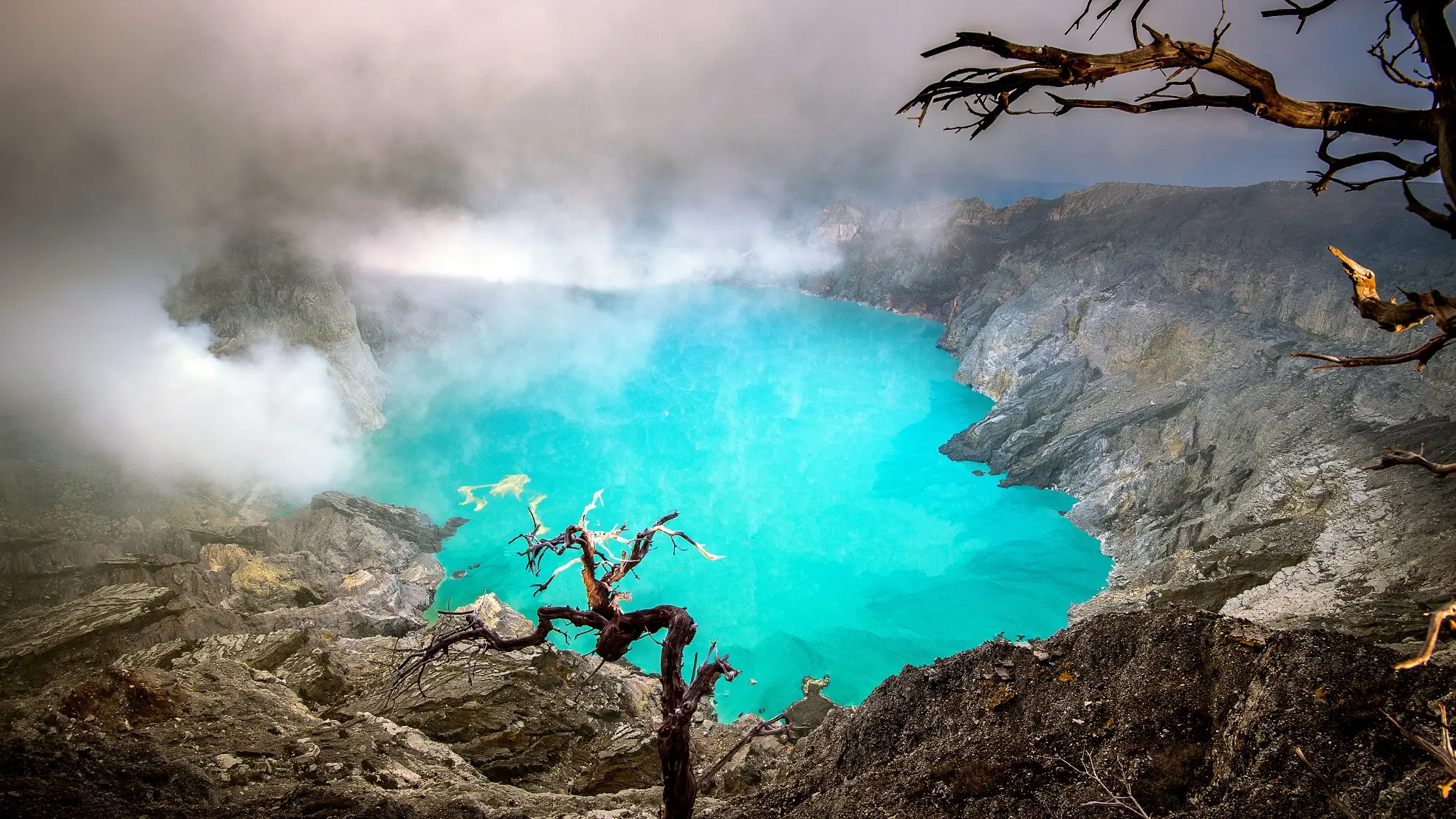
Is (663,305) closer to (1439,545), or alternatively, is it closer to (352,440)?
(352,440)

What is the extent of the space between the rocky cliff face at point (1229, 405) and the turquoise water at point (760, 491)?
268 cm

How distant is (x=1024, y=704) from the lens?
5.84 metres

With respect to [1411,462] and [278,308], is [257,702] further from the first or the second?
[278,308]

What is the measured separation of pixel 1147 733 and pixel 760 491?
76.3 feet

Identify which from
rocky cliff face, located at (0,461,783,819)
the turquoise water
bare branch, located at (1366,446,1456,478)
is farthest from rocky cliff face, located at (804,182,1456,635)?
rocky cliff face, located at (0,461,783,819)

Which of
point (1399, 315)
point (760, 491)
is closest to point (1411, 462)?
point (1399, 315)

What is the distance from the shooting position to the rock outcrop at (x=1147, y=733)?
12.5 feet

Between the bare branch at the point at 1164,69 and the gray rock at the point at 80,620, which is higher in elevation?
the gray rock at the point at 80,620

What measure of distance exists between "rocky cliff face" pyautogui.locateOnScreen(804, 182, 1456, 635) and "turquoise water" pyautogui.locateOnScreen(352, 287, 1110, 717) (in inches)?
106

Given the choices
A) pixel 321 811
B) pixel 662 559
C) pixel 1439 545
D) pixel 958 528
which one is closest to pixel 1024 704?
pixel 321 811

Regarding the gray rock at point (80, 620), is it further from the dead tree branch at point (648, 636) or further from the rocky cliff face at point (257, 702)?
the dead tree branch at point (648, 636)

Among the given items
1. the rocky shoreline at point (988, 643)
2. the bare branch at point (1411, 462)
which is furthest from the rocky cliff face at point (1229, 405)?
the bare branch at point (1411, 462)

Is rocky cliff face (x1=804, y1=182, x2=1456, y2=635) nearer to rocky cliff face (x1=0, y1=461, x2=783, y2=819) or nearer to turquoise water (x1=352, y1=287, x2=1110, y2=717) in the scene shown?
turquoise water (x1=352, y1=287, x2=1110, y2=717)

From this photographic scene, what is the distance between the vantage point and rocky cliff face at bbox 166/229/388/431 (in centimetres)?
2597
